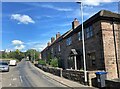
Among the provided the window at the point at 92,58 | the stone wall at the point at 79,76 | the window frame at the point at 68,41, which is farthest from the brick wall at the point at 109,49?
the window frame at the point at 68,41

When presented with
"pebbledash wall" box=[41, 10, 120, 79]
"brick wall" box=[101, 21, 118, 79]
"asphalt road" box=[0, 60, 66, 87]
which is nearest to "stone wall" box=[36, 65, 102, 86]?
"asphalt road" box=[0, 60, 66, 87]

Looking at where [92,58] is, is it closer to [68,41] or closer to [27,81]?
[27,81]

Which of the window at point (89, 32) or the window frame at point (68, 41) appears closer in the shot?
the window at point (89, 32)

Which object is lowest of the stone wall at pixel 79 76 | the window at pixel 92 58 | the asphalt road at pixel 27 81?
the asphalt road at pixel 27 81

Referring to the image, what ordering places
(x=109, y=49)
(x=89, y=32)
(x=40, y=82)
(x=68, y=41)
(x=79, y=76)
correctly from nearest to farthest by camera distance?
1. (x=79, y=76)
2. (x=40, y=82)
3. (x=109, y=49)
4. (x=89, y=32)
5. (x=68, y=41)

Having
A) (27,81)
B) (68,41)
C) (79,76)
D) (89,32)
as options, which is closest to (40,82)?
(27,81)

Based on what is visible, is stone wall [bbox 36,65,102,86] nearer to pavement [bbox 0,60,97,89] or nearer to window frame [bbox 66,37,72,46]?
pavement [bbox 0,60,97,89]

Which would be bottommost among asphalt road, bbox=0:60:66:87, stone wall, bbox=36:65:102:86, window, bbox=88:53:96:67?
asphalt road, bbox=0:60:66:87

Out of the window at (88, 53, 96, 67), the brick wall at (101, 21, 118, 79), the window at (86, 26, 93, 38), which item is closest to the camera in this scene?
the brick wall at (101, 21, 118, 79)

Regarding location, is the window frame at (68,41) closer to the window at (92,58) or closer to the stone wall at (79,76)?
the stone wall at (79,76)

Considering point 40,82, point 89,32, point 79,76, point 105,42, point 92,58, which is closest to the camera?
point 79,76

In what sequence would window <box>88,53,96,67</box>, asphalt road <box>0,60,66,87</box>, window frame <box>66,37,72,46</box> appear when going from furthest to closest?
window frame <box>66,37,72,46</box>
window <box>88,53,96,67</box>
asphalt road <box>0,60,66,87</box>

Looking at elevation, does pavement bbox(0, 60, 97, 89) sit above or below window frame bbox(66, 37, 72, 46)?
below

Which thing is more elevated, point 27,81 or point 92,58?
point 92,58
